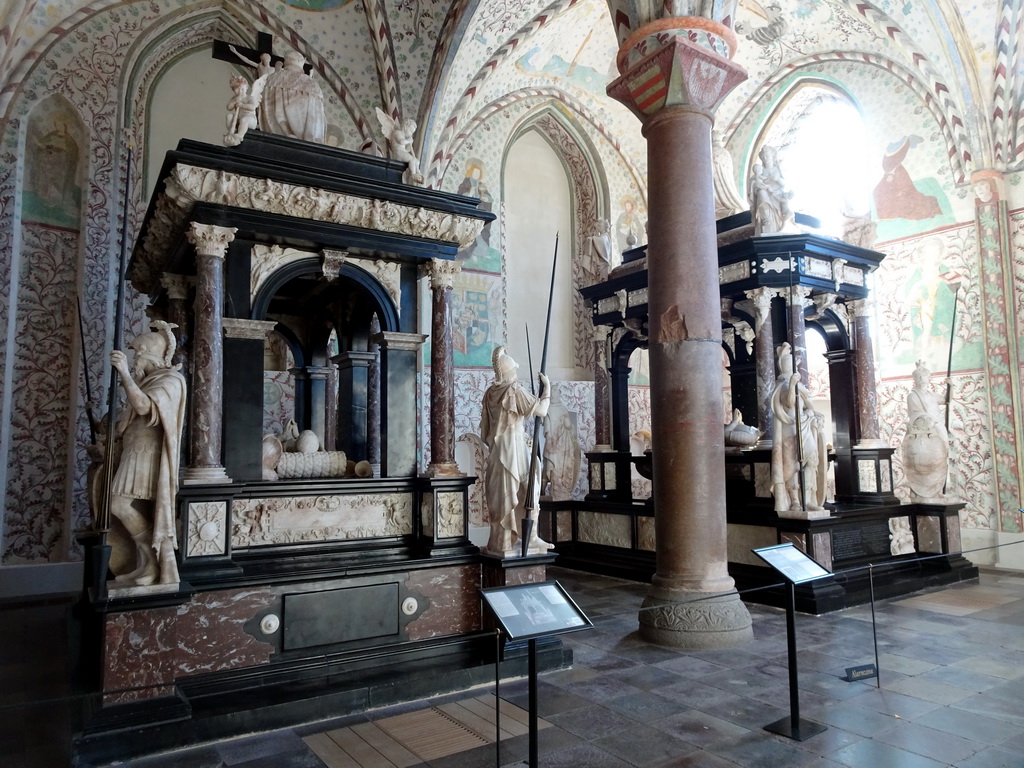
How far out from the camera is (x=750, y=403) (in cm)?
998

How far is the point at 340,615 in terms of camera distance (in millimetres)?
5188

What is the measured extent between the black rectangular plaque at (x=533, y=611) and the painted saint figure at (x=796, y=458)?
504 cm

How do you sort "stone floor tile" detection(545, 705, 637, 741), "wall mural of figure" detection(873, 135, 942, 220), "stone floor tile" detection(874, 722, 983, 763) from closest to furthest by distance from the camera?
"stone floor tile" detection(874, 722, 983, 763)
"stone floor tile" detection(545, 705, 637, 741)
"wall mural of figure" detection(873, 135, 942, 220)

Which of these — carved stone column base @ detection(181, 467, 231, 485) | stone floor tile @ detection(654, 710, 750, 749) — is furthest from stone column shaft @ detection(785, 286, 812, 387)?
carved stone column base @ detection(181, 467, 231, 485)

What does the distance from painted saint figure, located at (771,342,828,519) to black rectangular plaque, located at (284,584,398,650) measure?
4364 millimetres

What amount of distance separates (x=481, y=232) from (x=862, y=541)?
7345 millimetres

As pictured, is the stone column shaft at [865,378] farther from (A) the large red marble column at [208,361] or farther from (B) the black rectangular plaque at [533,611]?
(A) the large red marble column at [208,361]

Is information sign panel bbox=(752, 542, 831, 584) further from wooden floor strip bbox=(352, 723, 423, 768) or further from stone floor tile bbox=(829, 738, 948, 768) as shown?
wooden floor strip bbox=(352, 723, 423, 768)

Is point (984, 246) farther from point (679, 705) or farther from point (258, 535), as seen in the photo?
point (258, 535)

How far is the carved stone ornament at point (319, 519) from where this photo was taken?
5.29 meters

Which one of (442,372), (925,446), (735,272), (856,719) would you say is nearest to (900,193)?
(735,272)

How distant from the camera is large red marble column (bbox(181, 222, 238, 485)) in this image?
16.7 ft

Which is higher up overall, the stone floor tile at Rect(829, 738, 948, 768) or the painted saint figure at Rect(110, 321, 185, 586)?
the painted saint figure at Rect(110, 321, 185, 586)

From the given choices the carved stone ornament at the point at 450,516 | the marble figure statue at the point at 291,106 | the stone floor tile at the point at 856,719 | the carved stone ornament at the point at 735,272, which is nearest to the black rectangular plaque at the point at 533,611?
the stone floor tile at the point at 856,719
